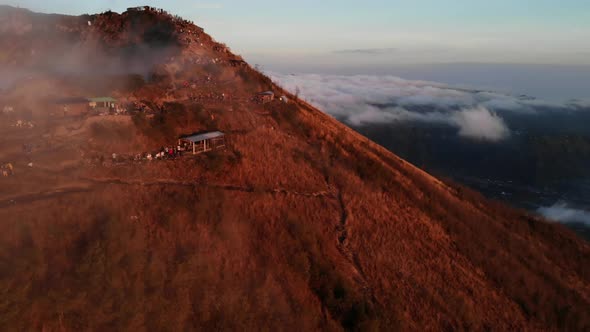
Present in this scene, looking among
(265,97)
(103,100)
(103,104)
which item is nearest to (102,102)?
(103,104)

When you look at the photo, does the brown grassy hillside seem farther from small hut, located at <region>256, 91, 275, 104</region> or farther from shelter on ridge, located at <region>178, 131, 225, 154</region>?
shelter on ridge, located at <region>178, 131, 225, 154</region>

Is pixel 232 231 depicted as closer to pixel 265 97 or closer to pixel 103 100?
pixel 103 100

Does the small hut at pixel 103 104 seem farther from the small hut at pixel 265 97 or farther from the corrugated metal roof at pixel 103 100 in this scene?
the small hut at pixel 265 97

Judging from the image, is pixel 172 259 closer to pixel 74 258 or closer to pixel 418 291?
pixel 74 258

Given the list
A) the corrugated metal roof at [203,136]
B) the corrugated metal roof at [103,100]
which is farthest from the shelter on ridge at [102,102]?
the corrugated metal roof at [203,136]

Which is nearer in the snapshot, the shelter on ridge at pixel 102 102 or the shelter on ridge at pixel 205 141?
the shelter on ridge at pixel 205 141

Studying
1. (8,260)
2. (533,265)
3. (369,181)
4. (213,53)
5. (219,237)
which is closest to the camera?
(8,260)

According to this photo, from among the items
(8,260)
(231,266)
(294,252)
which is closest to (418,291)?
(294,252)
